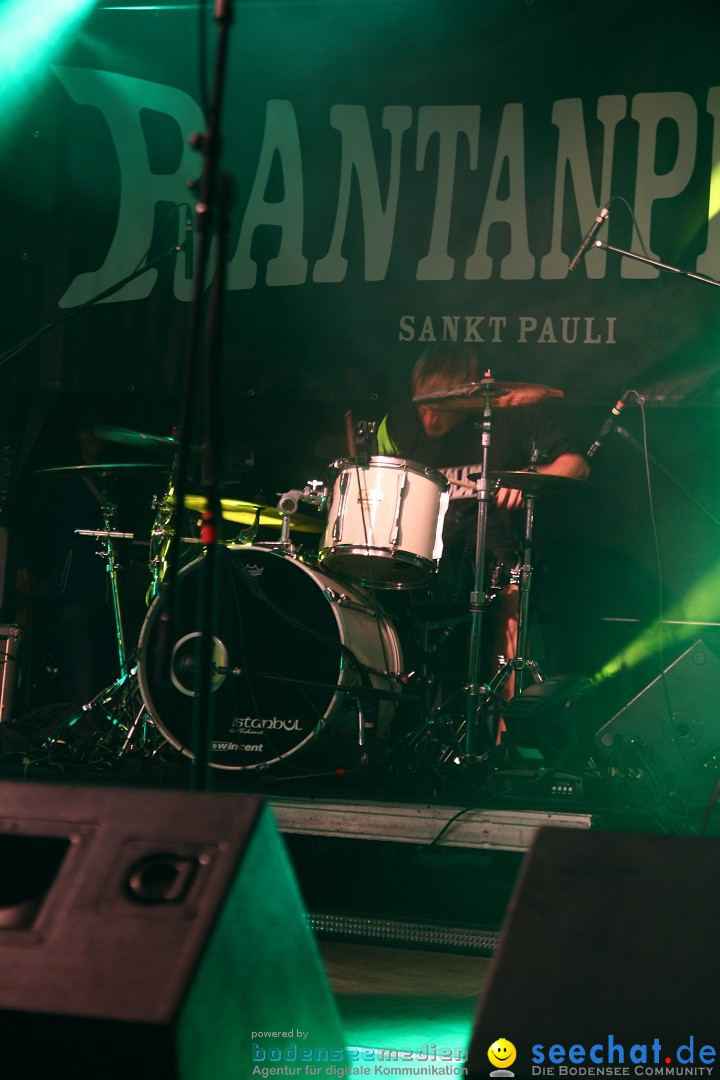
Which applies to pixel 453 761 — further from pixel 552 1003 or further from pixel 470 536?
pixel 552 1003

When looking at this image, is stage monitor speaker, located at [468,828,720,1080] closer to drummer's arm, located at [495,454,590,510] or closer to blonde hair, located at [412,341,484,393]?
drummer's arm, located at [495,454,590,510]

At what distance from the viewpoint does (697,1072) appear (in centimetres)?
134

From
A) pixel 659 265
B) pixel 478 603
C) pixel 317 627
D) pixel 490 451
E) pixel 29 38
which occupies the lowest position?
pixel 317 627

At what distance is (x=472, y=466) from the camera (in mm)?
5516

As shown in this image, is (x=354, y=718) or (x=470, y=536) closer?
(x=354, y=718)

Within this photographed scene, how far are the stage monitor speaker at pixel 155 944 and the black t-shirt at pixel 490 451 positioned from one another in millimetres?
3539

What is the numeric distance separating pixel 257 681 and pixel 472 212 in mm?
2601

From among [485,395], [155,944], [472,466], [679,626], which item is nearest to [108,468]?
[485,395]

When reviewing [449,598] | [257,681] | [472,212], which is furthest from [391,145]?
[257,681]

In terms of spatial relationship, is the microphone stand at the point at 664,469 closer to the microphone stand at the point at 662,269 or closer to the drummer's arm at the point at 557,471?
the microphone stand at the point at 662,269

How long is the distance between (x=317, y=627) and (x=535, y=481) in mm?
1155

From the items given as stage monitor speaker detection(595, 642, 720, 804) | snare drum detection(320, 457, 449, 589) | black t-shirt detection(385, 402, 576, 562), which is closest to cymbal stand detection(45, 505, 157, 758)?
snare drum detection(320, 457, 449, 589)

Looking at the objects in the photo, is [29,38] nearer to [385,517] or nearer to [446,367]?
[446,367]

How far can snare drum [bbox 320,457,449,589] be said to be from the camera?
182 inches
